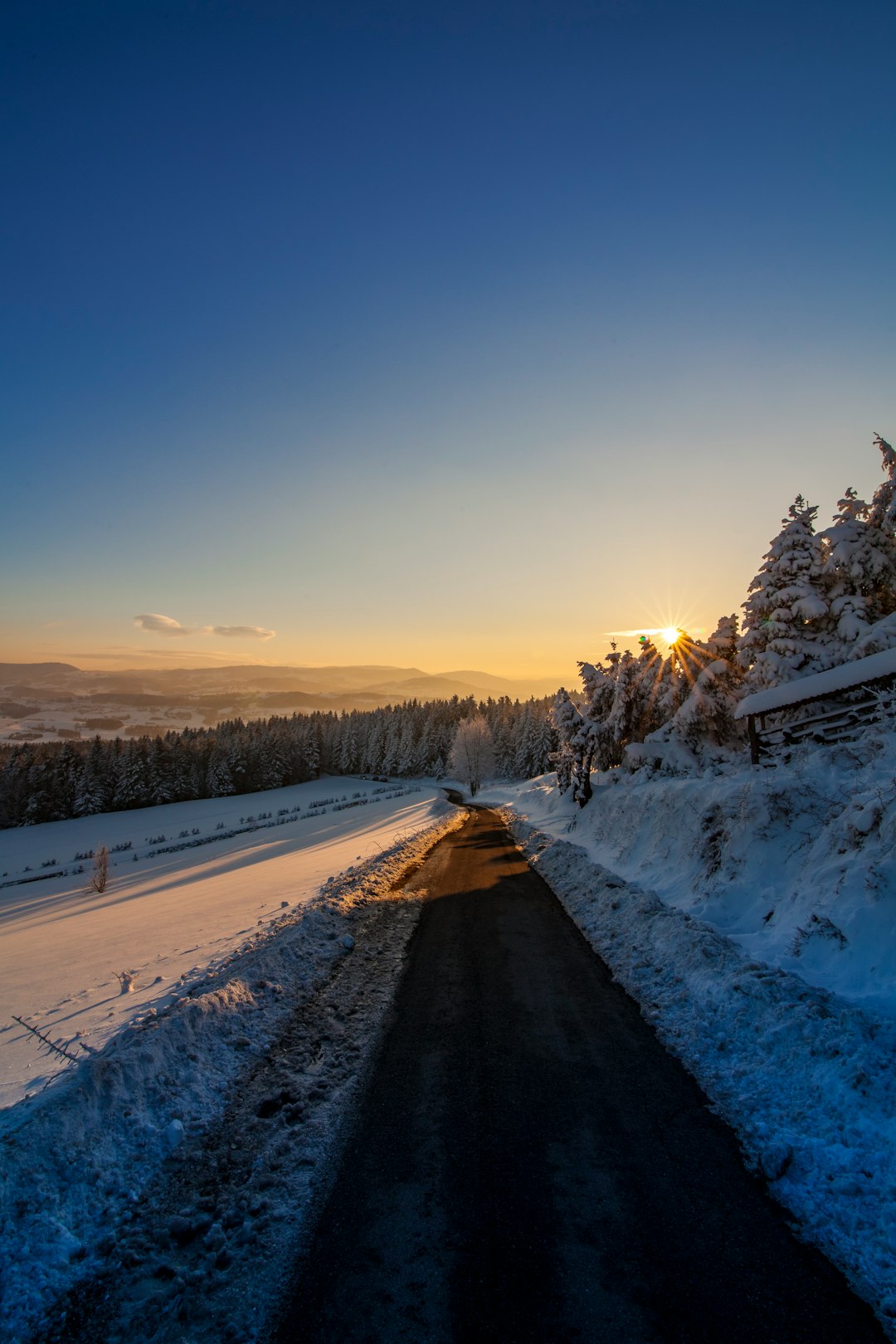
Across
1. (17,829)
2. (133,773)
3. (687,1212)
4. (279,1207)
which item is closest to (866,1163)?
(687,1212)

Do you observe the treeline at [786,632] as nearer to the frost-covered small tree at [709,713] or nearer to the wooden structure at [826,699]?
the frost-covered small tree at [709,713]

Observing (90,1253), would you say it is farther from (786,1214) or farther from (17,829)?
(17,829)

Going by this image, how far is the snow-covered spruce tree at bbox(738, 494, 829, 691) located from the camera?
2339 cm

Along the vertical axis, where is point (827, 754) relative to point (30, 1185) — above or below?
above

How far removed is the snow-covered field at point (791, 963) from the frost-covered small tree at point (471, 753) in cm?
7587

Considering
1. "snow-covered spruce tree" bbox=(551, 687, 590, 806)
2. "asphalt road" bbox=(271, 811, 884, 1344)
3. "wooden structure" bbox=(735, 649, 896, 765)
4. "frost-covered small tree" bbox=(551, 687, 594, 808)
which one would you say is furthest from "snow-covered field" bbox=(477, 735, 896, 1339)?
"snow-covered spruce tree" bbox=(551, 687, 590, 806)

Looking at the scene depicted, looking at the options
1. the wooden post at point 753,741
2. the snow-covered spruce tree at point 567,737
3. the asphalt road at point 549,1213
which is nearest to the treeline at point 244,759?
the snow-covered spruce tree at point 567,737

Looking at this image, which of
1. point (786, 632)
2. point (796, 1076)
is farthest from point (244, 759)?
point (796, 1076)

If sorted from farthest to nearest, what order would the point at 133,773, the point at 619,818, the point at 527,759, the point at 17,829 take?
the point at 527,759 < the point at 133,773 < the point at 17,829 < the point at 619,818

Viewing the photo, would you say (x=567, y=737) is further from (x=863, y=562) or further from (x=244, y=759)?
(x=244, y=759)

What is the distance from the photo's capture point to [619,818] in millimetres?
20750

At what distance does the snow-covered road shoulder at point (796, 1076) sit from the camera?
13.8 feet

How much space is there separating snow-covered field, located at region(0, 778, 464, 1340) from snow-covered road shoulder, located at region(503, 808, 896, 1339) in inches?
150

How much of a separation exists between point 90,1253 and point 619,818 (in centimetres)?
1876
